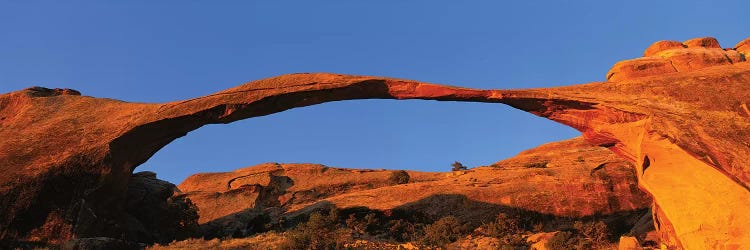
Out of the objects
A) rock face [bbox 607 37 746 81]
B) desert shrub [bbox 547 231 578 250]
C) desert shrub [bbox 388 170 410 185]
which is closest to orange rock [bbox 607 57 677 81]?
rock face [bbox 607 37 746 81]

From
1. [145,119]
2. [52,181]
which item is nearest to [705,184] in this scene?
[145,119]

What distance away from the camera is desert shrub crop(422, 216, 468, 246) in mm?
23672

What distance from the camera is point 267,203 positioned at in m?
39.7

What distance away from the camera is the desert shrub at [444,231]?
23672mm

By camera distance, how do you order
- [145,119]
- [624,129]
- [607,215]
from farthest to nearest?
[607,215], [145,119], [624,129]

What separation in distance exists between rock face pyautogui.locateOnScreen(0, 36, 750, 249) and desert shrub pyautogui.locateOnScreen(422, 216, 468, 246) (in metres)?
6.88

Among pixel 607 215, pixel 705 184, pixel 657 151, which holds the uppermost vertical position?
pixel 657 151

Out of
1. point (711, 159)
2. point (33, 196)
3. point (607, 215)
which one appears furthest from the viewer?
point (607, 215)

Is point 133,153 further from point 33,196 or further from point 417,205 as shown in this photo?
point 417,205

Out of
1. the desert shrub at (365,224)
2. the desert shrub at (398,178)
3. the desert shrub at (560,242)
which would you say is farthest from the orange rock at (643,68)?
the desert shrub at (398,178)

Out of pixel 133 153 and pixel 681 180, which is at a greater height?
pixel 133 153

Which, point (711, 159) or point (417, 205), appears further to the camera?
point (417, 205)

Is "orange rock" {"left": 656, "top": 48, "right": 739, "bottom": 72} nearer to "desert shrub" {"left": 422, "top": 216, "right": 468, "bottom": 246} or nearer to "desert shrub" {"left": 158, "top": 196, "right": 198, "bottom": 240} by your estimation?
"desert shrub" {"left": 422, "top": 216, "right": 468, "bottom": 246}

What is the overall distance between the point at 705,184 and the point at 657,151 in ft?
5.42
